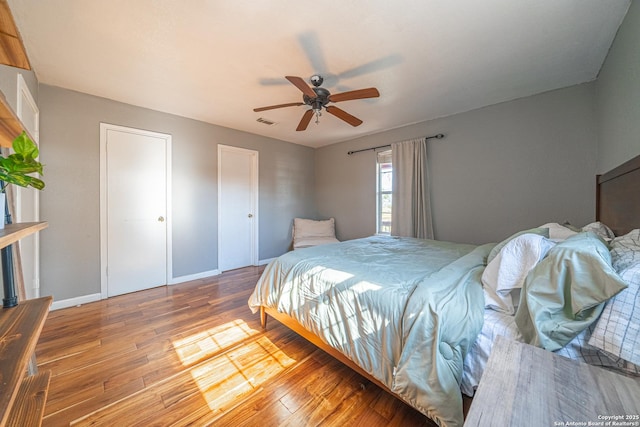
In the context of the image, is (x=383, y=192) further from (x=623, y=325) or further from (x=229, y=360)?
(x=623, y=325)

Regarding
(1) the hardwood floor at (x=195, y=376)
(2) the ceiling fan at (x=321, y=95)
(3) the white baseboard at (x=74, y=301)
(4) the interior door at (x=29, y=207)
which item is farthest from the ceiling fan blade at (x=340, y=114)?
(3) the white baseboard at (x=74, y=301)

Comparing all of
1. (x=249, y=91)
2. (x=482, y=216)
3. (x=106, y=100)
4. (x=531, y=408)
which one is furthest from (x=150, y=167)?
(x=482, y=216)

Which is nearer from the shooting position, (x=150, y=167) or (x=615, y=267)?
(x=615, y=267)

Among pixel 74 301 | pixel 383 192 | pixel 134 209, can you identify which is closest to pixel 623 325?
pixel 383 192

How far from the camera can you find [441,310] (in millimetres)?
1163

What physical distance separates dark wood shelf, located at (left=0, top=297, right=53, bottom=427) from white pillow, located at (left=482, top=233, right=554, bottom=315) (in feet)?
5.81

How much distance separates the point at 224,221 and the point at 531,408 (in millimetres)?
3983

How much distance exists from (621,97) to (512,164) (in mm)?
Answer: 1156

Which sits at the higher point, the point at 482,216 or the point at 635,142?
the point at 635,142

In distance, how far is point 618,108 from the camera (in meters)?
1.78

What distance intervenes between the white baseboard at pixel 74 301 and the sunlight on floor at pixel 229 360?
1.63m

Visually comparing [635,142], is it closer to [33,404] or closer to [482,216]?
[482,216]

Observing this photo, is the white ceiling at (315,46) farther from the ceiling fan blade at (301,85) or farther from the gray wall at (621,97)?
the ceiling fan blade at (301,85)

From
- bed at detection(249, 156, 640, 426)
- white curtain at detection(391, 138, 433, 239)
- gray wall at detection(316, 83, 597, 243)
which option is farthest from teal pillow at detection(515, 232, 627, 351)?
white curtain at detection(391, 138, 433, 239)
